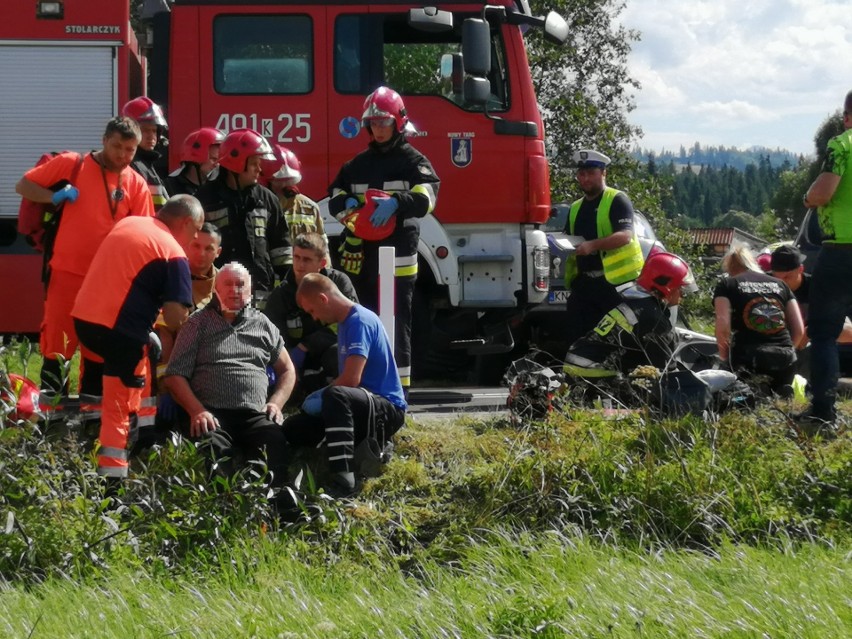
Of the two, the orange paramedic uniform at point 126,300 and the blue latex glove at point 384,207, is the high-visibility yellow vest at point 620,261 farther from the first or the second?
the orange paramedic uniform at point 126,300

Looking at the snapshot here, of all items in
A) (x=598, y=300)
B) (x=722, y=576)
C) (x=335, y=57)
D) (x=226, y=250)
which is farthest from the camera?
(x=335, y=57)

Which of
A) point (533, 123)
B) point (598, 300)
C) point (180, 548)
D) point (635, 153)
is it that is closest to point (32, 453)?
point (180, 548)

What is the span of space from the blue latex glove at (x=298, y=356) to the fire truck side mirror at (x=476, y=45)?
112 inches

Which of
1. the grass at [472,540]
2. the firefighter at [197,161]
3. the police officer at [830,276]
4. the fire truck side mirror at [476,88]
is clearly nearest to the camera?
the grass at [472,540]

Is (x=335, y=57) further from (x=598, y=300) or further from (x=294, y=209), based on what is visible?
(x=598, y=300)

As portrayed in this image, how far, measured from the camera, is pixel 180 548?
584 centimetres

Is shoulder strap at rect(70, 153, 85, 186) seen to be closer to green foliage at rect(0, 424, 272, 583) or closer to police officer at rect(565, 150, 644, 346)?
green foliage at rect(0, 424, 272, 583)

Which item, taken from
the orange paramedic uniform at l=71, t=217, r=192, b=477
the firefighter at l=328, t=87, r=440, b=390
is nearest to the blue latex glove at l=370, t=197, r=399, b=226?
the firefighter at l=328, t=87, r=440, b=390

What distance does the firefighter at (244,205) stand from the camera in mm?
7750

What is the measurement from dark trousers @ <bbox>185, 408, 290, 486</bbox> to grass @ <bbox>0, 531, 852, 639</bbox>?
2.39ft

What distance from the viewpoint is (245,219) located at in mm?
7852

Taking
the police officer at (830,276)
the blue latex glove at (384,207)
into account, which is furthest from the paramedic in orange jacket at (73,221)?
the police officer at (830,276)

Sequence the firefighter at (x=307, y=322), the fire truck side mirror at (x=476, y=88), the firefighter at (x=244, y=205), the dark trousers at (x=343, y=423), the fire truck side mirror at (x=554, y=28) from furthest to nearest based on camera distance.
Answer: the fire truck side mirror at (x=554, y=28), the fire truck side mirror at (x=476, y=88), the firefighter at (x=244, y=205), the firefighter at (x=307, y=322), the dark trousers at (x=343, y=423)

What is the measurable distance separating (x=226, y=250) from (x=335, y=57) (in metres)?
2.47
